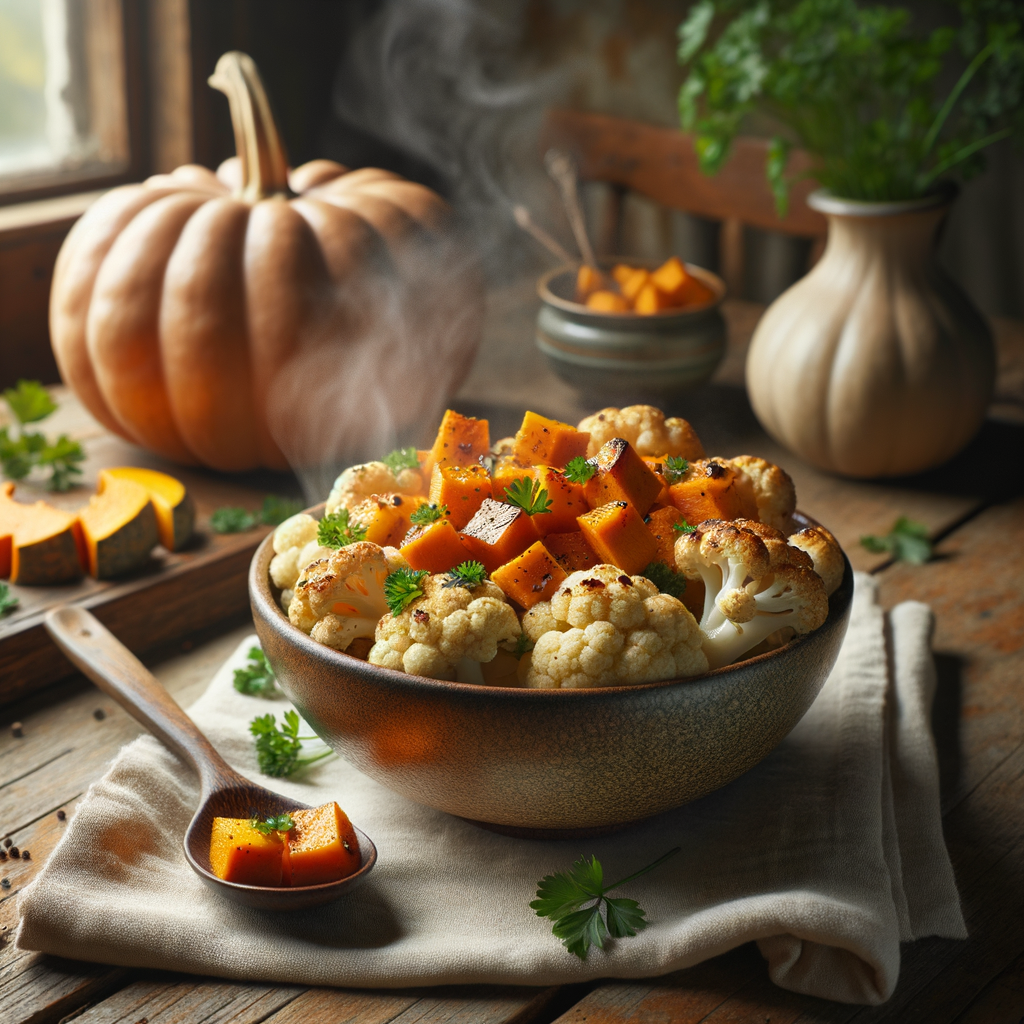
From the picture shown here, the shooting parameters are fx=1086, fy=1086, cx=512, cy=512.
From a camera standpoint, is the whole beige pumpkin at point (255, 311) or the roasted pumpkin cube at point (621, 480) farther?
the whole beige pumpkin at point (255, 311)

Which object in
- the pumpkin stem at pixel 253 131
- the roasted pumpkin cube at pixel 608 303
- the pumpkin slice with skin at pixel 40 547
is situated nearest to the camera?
the pumpkin slice with skin at pixel 40 547

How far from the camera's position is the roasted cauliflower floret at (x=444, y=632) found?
2.87 feet

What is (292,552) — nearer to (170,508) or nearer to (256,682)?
(256,682)

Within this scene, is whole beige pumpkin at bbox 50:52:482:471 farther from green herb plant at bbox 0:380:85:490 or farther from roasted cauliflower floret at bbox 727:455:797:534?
roasted cauliflower floret at bbox 727:455:797:534

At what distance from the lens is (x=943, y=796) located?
1.12 metres

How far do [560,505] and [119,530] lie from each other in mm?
711

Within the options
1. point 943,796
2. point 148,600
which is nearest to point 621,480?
point 943,796

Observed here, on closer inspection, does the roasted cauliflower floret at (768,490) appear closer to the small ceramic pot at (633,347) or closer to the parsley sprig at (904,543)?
the parsley sprig at (904,543)

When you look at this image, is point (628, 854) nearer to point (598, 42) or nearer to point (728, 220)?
point (728, 220)

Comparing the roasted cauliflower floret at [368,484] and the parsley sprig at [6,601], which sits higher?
the roasted cauliflower floret at [368,484]

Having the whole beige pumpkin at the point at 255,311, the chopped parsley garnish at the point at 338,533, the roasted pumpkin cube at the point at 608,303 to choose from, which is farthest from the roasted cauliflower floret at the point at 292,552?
the roasted pumpkin cube at the point at 608,303

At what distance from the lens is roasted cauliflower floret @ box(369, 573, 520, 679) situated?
87 centimetres

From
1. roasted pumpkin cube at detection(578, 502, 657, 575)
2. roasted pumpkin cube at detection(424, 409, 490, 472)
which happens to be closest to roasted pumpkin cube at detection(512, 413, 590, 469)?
roasted pumpkin cube at detection(424, 409, 490, 472)

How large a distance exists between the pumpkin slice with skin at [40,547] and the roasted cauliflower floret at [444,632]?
0.71m
